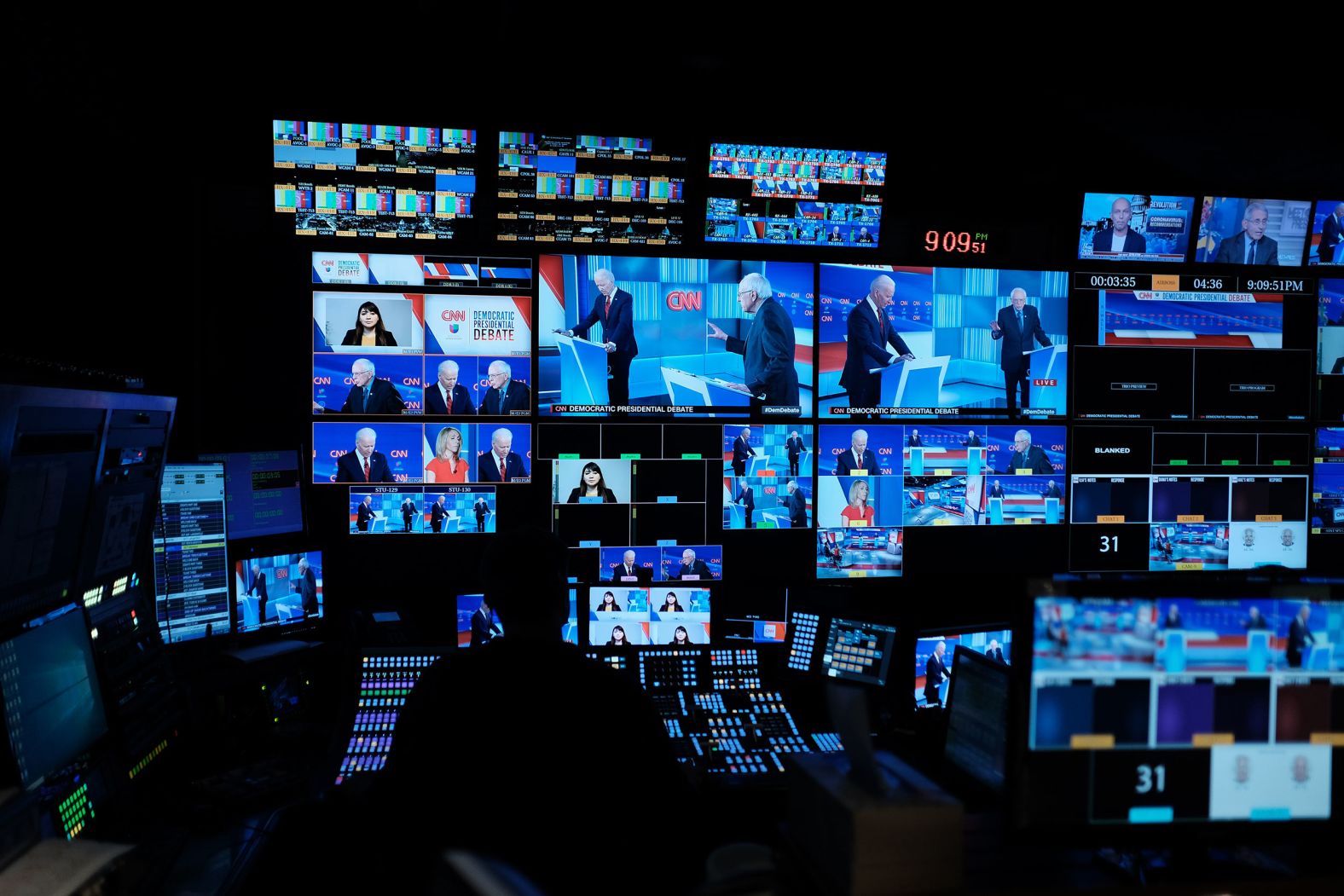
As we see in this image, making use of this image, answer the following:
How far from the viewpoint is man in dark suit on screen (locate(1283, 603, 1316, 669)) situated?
1.41 metres

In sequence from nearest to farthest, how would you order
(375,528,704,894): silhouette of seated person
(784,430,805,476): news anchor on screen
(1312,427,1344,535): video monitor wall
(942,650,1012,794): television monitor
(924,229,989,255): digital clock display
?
(375,528,704,894): silhouette of seated person → (942,650,1012,794): television monitor → (784,430,805,476): news anchor on screen → (924,229,989,255): digital clock display → (1312,427,1344,535): video monitor wall

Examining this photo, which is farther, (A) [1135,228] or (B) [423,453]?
(A) [1135,228]

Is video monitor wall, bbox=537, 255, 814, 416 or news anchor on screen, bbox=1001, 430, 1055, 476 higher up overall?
video monitor wall, bbox=537, 255, 814, 416

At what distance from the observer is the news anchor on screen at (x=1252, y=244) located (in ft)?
13.9

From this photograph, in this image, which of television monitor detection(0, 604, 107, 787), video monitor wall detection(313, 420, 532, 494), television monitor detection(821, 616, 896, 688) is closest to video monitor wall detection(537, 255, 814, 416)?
video monitor wall detection(313, 420, 532, 494)

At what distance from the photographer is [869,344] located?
406cm

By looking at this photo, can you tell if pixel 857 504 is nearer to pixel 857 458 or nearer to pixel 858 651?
pixel 857 458

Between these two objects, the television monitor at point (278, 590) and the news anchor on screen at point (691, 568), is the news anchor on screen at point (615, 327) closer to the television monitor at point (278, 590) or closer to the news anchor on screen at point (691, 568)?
the news anchor on screen at point (691, 568)

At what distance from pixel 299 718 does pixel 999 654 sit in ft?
7.25

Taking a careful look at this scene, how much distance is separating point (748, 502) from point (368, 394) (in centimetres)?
168

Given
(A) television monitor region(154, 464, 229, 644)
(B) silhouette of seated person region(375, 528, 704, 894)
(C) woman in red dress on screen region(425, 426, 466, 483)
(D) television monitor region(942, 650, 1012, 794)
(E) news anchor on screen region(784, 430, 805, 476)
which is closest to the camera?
(B) silhouette of seated person region(375, 528, 704, 894)

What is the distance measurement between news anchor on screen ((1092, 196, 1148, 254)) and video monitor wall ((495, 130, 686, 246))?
6.49 ft

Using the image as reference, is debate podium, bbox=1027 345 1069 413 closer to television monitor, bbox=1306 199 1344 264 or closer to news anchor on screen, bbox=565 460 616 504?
television monitor, bbox=1306 199 1344 264

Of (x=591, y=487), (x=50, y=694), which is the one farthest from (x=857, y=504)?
(x=50, y=694)
